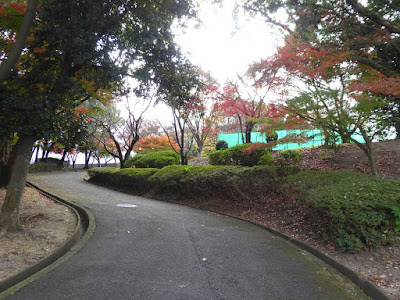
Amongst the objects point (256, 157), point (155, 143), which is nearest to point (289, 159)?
point (256, 157)

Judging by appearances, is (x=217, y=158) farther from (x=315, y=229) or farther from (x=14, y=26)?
(x=14, y=26)

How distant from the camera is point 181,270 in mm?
3650

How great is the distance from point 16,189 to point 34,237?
1.01m

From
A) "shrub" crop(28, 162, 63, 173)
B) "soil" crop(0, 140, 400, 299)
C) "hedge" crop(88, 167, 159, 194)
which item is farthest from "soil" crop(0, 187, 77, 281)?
"shrub" crop(28, 162, 63, 173)

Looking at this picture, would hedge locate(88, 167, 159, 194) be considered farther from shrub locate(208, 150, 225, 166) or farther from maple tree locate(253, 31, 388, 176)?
maple tree locate(253, 31, 388, 176)

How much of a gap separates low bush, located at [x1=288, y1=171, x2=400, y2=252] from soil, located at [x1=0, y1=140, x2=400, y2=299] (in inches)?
7.8

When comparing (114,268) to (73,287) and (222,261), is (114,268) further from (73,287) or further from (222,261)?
(222,261)

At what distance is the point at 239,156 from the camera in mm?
10930

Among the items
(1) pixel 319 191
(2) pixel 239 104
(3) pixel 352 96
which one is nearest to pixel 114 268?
(1) pixel 319 191

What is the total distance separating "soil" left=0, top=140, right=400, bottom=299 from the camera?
11.9ft

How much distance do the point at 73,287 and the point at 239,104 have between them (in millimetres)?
11114

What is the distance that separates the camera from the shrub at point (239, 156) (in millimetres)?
10352

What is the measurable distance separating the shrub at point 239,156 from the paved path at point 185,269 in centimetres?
475

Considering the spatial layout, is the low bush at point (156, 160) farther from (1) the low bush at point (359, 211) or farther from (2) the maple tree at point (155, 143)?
(1) the low bush at point (359, 211)
